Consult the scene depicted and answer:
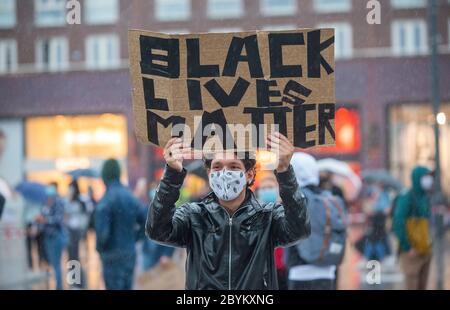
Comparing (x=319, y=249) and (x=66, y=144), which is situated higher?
(x=319, y=249)

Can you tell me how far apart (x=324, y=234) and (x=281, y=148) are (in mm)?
2776

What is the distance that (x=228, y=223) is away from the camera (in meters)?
4.01

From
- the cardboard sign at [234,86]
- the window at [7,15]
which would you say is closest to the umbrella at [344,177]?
the cardboard sign at [234,86]

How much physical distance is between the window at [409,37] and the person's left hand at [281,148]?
26155 millimetres

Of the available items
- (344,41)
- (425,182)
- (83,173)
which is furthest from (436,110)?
(344,41)

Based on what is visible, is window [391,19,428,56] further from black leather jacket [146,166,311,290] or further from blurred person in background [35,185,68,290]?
black leather jacket [146,166,311,290]

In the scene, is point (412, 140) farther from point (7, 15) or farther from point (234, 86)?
point (234, 86)

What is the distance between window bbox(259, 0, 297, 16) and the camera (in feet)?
92.1

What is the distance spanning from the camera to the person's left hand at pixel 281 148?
152 inches

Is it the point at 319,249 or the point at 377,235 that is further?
the point at 377,235

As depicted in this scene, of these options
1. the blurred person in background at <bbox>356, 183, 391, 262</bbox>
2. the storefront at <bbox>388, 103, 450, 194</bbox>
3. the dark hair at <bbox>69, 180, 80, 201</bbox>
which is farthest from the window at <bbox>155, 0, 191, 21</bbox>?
the dark hair at <bbox>69, 180, 80, 201</bbox>

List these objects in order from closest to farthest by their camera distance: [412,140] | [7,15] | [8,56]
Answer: [412,140], [7,15], [8,56]

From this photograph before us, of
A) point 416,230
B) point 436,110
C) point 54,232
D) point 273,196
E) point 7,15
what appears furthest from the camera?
point 7,15

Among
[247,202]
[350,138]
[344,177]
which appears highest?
[247,202]
